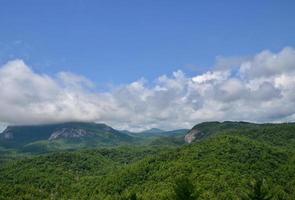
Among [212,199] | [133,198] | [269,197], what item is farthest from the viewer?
[212,199]

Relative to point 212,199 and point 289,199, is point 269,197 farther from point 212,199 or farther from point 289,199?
point 289,199

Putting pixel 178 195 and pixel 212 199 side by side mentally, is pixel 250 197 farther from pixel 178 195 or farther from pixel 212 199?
pixel 212 199

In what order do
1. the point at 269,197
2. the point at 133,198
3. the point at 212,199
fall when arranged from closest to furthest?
the point at 269,197
the point at 133,198
the point at 212,199

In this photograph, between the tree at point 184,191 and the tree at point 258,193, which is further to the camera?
the tree at point 184,191

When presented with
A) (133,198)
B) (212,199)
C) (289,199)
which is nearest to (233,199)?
(212,199)

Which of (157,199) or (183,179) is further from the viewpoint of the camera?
(157,199)

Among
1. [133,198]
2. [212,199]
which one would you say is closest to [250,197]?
[133,198]

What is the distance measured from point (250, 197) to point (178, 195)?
29.0 ft

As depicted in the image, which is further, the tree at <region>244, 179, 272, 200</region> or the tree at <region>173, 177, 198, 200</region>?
the tree at <region>173, 177, 198, 200</region>

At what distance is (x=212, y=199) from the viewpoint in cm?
19388

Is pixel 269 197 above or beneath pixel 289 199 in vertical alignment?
above

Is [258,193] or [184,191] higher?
[184,191]

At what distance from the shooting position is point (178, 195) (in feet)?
164

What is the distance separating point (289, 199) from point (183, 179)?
166520 mm
